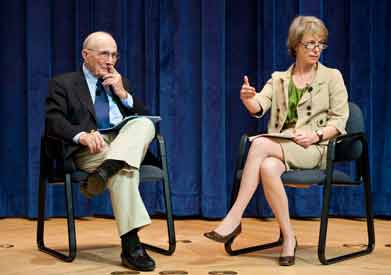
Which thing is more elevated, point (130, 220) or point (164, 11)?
point (164, 11)

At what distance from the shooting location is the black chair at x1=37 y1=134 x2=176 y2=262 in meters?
3.07

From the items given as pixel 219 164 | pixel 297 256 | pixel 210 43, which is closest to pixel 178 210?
pixel 219 164

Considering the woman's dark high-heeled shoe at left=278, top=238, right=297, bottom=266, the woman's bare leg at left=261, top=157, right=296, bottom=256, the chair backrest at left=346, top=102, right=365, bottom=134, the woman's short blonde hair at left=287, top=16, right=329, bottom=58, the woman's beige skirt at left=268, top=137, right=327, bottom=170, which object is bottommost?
the woman's dark high-heeled shoe at left=278, top=238, right=297, bottom=266

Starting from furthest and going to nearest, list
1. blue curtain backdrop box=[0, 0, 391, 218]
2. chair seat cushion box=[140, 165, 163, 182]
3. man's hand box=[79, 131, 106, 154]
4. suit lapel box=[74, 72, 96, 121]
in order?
blue curtain backdrop box=[0, 0, 391, 218] < suit lapel box=[74, 72, 96, 121] < chair seat cushion box=[140, 165, 163, 182] < man's hand box=[79, 131, 106, 154]

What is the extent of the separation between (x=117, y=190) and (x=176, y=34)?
1.84 metres

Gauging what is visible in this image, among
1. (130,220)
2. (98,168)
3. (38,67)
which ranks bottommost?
(130,220)

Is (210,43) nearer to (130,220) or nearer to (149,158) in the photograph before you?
(149,158)

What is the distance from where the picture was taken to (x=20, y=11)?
4.62 m

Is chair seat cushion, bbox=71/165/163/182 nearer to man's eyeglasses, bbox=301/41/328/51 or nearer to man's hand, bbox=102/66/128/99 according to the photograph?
man's hand, bbox=102/66/128/99

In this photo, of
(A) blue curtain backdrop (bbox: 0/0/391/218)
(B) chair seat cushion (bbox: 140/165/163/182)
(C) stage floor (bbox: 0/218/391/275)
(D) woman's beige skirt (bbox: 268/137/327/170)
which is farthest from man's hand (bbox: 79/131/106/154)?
(A) blue curtain backdrop (bbox: 0/0/391/218)

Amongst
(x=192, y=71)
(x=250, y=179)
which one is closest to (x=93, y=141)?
(x=250, y=179)

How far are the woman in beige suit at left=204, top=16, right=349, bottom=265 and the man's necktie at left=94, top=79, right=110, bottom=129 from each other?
0.63 m

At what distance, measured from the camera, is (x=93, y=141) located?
303 centimetres

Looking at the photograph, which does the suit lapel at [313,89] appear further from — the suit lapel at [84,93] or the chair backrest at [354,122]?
the suit lapel at [84,93]
